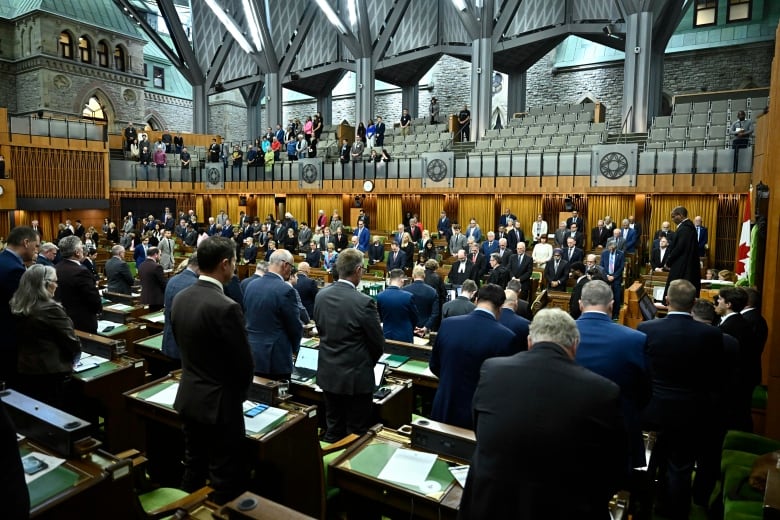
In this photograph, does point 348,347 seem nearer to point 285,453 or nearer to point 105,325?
point 285,453

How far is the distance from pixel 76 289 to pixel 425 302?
12.4 ft

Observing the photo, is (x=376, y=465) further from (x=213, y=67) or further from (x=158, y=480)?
(x=213, y=67)

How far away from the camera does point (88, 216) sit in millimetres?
21578

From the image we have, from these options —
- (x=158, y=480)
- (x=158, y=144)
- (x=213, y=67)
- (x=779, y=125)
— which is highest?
(x=213, y=67)

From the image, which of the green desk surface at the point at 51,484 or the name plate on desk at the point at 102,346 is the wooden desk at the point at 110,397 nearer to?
the name plate on desk at the point at 102,346

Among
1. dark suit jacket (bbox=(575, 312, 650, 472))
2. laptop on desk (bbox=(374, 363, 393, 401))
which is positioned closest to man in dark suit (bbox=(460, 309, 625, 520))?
dark suit jacket (bbox=(575, 312, 650, 472))

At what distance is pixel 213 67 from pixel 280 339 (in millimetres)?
27557

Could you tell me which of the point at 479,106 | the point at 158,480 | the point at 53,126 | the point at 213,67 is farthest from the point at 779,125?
the point at 213,67

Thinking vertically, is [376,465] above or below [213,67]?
below

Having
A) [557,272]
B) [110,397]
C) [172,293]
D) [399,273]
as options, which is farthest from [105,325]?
[557,272]

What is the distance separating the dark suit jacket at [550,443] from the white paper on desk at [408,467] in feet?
2.44

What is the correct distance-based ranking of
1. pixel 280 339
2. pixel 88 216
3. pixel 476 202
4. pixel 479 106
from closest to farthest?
pixel 280 339
pixel 476 202
pixel 479 106
pixel 88 216

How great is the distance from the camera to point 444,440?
2.84m

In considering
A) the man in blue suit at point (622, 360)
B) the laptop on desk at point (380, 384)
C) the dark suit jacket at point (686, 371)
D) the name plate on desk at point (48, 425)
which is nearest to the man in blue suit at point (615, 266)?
the dark suit jacket at point (686, 371)
